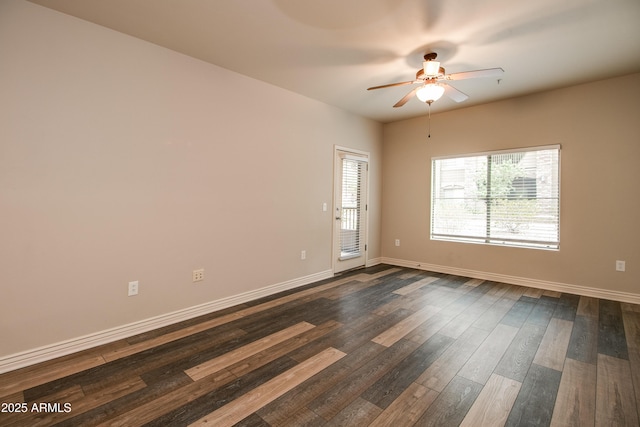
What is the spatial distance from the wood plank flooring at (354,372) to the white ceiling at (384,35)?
2705 mm

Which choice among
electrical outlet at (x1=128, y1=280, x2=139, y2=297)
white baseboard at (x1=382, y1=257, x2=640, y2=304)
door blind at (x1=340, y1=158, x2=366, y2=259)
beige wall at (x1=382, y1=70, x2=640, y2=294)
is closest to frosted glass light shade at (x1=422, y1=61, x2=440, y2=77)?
beige wall at (x1=382, y1=70, x2=640, y2=294)

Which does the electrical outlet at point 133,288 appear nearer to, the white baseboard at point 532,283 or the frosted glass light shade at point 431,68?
the frosted glass light shade at point 431,68

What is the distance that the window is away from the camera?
159 inches

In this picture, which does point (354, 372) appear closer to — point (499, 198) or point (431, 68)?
point (431, 68)

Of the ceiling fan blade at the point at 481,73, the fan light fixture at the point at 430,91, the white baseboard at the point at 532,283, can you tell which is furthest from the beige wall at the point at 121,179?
the white baseboard at the point at 532,283

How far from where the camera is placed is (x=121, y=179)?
258cm

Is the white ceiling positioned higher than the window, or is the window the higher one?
the white ceiling

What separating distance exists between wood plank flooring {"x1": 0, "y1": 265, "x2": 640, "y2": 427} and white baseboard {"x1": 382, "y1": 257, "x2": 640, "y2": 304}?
289 mm

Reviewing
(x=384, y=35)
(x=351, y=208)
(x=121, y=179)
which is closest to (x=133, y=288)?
(x=121, y=179)

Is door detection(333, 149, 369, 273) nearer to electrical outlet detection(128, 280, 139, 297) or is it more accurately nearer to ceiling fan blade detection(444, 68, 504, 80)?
ceiling fan blade detection(444, 68, 504, 80)

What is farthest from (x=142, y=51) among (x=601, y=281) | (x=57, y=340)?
(x=601, y=281)

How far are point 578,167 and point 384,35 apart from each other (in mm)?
3202

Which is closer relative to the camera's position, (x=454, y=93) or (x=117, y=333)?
(x=117, y=333)

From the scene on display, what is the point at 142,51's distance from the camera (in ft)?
8.82
